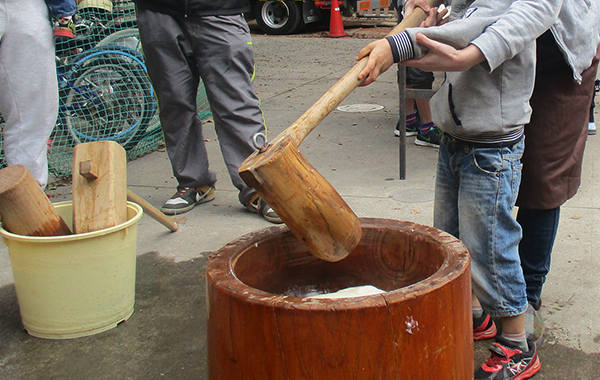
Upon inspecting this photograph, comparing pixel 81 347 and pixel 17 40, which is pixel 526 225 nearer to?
pixel 81 347

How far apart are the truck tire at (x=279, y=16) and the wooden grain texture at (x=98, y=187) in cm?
1021

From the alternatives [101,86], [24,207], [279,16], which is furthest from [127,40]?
[279,16]

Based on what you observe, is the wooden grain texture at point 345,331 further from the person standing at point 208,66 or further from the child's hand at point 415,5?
the person standing at point 208,66

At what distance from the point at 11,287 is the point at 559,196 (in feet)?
7.84

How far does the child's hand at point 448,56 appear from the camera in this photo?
1712mm

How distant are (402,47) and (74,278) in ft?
4.91

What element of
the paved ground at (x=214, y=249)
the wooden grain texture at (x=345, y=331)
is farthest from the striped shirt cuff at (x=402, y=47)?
the paved ground at (x=214, y=249)

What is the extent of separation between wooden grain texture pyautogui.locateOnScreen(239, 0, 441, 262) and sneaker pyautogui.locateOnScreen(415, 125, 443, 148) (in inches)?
122

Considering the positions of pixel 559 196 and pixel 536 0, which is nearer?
pixel 536 0

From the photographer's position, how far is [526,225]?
230cm

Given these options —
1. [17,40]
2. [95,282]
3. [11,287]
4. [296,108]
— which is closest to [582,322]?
[95,282]

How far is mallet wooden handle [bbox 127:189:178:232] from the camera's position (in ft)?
9.39

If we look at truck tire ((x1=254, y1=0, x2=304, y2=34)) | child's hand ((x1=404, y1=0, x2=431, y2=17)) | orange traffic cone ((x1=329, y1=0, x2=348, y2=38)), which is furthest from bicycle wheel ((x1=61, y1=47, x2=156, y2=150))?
truck tire ((x1=254, y1=0, x2=304, y2=34))

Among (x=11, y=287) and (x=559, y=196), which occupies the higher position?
(x=559, y=196)
